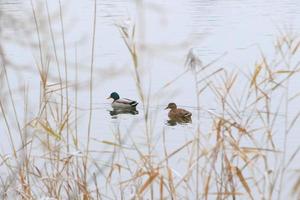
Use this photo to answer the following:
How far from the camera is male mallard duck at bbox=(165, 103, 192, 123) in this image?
846 cm

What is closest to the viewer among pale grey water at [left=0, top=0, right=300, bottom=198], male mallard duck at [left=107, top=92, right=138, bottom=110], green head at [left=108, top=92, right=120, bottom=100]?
pale grey water at [left=0, top=0, right=300, bottom=198]

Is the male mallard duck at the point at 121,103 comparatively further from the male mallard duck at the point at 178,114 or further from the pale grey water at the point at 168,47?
the male mallard duck at the point at 178,114

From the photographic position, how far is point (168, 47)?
264 centimetres

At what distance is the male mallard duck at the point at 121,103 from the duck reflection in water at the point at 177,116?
24.9 inches

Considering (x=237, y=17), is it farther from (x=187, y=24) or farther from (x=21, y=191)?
(x=21, y=191)

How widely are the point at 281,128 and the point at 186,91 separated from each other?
272cm

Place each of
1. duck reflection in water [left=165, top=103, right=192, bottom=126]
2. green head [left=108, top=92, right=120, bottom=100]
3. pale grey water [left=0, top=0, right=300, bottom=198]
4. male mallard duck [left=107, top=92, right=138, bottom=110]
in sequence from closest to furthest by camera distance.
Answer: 1. pale grey water [left=0, top=0, right=300, bottom=198]
2. duck reflection in water [left=165, top=103, right=192, bottom=126]
3. male mallard duck [left=107, top=92, right=138, bottom=110]
4. green head [left=108, top=92, right=120, bottom=100]

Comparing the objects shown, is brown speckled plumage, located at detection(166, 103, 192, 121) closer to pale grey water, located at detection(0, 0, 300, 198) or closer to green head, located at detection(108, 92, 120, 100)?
pale grey water, located at detection(0, 0, 300, 198)

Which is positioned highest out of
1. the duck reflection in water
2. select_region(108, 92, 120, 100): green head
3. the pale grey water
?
the pale grey water

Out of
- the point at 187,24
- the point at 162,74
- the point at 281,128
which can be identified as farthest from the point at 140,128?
the point at 187,24

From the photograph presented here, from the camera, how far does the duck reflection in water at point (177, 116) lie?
27.8 feet

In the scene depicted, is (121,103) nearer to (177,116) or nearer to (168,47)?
(177,116)

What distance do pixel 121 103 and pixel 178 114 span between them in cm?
114

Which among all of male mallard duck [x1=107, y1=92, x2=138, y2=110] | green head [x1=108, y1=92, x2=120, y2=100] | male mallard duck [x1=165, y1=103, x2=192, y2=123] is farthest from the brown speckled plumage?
green head [x1=108, y1=92, x2=120, y2=100]
